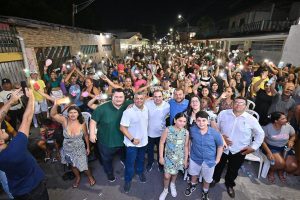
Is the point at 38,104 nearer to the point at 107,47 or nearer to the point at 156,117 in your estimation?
the point at 156,117

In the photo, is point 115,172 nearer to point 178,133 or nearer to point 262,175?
point 178,133

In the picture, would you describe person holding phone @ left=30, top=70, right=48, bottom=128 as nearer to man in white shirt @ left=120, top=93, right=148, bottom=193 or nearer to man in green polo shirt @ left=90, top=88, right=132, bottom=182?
man in green polo shirt @ left=90, top=88, right=132, bottom=182

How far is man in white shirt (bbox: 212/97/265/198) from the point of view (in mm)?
3400

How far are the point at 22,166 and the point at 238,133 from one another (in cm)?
343

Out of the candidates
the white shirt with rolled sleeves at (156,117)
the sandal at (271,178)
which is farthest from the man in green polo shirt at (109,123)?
the sandal at (271,178)

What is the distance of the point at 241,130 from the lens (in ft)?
11.3

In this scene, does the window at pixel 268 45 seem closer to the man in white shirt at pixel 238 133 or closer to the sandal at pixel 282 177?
the sandal at pixel 282 177

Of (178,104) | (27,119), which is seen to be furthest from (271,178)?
(27,119)

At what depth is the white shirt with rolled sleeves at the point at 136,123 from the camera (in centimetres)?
345

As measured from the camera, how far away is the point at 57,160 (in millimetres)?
4758

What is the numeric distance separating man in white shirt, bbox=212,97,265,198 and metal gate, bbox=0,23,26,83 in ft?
25.5

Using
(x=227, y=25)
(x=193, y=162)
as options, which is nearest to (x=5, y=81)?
(x=193, y=162)

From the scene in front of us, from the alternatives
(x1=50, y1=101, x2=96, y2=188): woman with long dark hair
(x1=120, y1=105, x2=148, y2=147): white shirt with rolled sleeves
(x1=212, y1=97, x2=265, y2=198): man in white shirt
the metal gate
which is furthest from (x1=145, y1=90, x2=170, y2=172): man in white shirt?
the metal gate

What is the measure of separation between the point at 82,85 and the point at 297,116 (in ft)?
19.9
